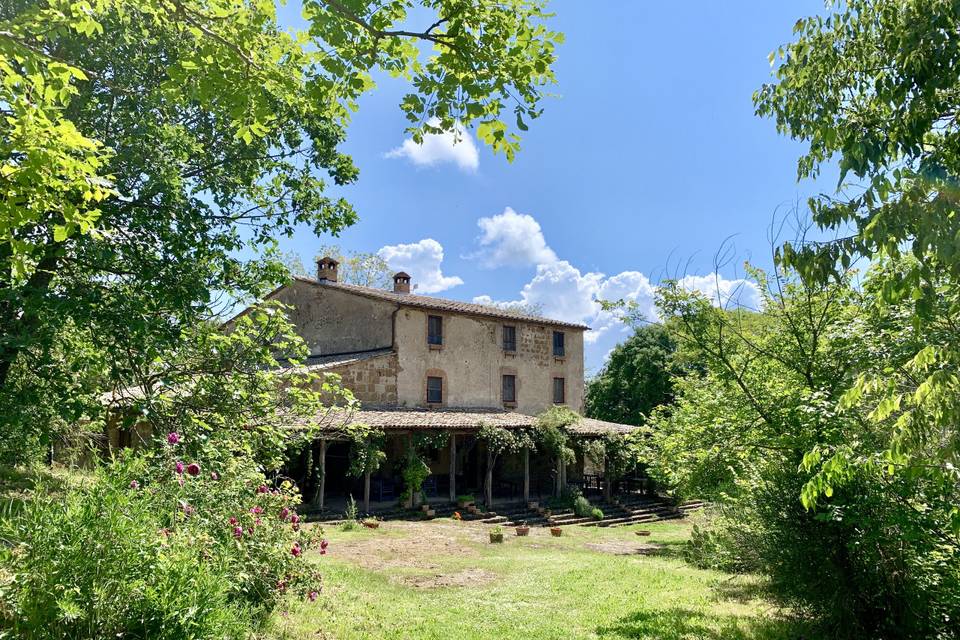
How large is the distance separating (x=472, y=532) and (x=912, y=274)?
1566cm

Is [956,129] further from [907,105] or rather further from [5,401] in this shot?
[5,401]

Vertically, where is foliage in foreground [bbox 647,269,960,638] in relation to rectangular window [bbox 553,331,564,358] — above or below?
below

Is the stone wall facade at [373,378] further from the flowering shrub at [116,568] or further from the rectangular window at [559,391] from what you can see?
the flowering shrub at [116,568]

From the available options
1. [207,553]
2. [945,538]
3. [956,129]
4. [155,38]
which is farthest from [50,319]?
[945,538]

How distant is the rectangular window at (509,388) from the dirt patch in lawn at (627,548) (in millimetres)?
9631

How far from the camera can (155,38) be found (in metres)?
7.75

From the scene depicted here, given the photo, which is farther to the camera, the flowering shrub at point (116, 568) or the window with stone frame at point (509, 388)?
the window with stone frame at point (509, 388)

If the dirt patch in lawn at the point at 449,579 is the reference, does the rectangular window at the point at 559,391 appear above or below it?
above

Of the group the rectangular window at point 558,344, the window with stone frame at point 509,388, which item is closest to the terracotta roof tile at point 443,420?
the window with stone frame at point 509,388

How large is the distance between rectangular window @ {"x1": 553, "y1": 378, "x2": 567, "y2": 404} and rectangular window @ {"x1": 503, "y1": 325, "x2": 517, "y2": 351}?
Result: 10.2 feet

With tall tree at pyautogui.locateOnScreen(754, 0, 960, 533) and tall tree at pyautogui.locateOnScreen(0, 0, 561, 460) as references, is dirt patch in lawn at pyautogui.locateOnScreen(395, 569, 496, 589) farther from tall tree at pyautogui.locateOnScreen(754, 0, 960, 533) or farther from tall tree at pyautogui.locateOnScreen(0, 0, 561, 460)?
tall tree at pyautogui.locateOnScreen(754, 0, 960, 533)

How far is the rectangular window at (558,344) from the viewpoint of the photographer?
92.4 feet

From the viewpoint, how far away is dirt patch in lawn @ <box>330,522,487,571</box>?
1214cm

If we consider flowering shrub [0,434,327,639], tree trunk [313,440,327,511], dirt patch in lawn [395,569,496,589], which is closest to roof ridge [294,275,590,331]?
tree trunk [313,440,327,511]
